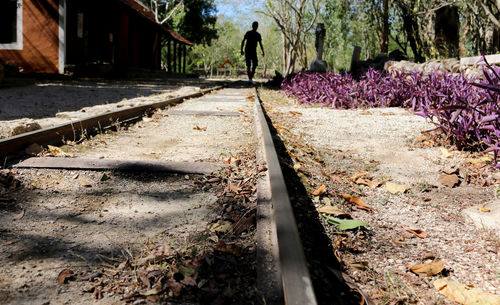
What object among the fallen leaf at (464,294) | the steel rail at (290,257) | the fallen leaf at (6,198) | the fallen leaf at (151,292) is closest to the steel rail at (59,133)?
the fallen leaf at (6,198)

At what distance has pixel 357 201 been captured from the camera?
218 centimetres

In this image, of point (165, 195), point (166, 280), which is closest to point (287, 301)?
point (166, 280)

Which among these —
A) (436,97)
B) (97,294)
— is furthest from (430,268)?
(436,97)

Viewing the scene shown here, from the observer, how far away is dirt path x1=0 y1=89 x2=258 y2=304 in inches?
48.1

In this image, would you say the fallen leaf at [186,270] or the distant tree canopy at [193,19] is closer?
the fallen leaf at [186,270]

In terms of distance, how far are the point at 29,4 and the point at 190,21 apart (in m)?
17.6

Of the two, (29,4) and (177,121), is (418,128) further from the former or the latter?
(29,4)

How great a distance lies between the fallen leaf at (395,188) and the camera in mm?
2407

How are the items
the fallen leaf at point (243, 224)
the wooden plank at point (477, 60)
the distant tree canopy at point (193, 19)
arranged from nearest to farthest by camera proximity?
the fallen leaf at point (243, 224), the wooden plank at point (477, 60), the distant tree canopy at point (193, 19)

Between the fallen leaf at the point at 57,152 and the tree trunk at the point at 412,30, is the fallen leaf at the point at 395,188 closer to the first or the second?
the fallen leaf at the point at 57,152

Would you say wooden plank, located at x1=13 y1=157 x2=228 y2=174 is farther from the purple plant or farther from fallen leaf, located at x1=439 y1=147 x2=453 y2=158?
fallen leaf, located at x1=439 y1=147 x2=453 y2=158

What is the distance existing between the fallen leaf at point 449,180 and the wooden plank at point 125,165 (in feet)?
4.75

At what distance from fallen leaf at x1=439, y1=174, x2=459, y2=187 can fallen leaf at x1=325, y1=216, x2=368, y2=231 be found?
1050 millimetres

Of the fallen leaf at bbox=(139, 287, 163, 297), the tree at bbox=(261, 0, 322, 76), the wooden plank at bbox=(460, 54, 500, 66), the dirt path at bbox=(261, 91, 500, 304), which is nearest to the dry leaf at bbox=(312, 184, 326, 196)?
the dirt path at bbox=(261, 91, 500, 304)
